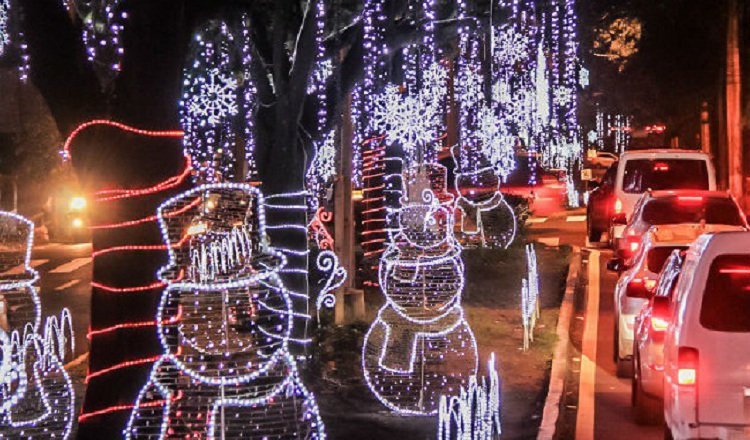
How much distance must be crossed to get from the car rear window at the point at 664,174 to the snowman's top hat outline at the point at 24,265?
35.4ft

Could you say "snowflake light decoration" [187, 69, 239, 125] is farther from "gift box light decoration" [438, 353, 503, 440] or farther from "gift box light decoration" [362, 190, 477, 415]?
"gift box light decoration" [438, 353, 503, 440]

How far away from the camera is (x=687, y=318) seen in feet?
22.9

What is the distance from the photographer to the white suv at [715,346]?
6.73m

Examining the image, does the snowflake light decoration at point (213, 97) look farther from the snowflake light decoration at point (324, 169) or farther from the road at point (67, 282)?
the road at point (67, 282)

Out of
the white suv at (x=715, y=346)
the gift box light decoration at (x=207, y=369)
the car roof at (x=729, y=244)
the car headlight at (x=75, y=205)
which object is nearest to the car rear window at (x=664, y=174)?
the gift box light decoration at (x=207, y=369)

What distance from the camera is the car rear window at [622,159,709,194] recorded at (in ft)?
68.2

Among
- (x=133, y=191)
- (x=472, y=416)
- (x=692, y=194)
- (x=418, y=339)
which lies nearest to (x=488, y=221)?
(x=692, y=194)

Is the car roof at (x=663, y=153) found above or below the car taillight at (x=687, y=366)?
above

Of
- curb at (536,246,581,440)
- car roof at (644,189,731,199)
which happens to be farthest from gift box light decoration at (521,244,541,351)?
car roof at (644,189,731,199)

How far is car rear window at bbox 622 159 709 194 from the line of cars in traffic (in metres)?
5.26

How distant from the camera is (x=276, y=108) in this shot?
1192cm

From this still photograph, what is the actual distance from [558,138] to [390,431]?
34569 millimetres

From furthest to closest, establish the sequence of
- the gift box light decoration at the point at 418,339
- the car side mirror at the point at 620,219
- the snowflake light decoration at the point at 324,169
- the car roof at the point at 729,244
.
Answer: the car side mirror at the point at 620,219 < the snowflake light decoration at the point at 324,169 < the gift box light decoration at the point at 418,339 < the car roof at the point at 729,244

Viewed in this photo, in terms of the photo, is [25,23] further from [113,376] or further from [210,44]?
[210,44]
